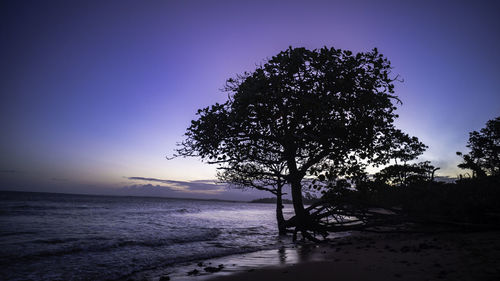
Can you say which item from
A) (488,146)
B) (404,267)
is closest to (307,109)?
(404,267)

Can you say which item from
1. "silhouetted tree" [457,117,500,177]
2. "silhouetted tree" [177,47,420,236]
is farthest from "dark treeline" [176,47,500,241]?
"silhouetted tree" [457,117,500,177]

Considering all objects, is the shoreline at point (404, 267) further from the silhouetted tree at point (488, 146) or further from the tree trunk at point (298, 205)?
the silhouetted tree at point (488, 146)

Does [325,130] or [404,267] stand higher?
[325,130]

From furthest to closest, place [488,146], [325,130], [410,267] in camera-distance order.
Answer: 1. [488,146]
2. [325,130]
3. [410,267]

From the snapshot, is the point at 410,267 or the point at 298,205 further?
the point at 298,205

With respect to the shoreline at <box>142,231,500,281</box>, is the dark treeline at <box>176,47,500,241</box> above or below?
above

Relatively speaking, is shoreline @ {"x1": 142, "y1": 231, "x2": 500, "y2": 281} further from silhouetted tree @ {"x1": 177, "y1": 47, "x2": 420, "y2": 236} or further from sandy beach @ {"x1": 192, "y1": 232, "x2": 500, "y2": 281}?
silhouetted tree @ {"x1": 177, "y1": 47, "x2": 420, "y2": 236}

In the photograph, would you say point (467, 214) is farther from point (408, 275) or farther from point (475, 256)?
point (408, 275)

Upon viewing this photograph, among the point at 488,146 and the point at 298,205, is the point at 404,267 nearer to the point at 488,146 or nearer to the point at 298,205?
the point at 298,205

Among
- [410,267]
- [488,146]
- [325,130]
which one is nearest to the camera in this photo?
[410,267]

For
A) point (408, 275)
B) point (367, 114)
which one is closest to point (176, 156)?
point (367, 114)

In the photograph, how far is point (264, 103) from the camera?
10.1m

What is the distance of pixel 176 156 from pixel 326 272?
8.50 meters

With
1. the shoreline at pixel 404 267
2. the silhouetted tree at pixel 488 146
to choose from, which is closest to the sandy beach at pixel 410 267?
the shoreline at pixel 404 267
